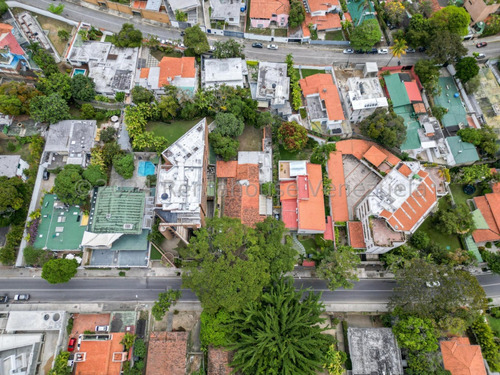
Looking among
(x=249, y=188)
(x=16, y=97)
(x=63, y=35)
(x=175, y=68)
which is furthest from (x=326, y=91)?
(x=16, y=97)

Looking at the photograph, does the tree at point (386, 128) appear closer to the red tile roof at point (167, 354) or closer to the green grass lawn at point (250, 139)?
the green grass lawn at point (250, 139)

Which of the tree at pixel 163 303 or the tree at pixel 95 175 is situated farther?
the tree at pixel 95 175

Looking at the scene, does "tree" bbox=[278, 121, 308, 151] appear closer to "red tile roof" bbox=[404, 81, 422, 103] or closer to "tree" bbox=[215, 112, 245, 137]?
"tree" bbox=[215, 112, 245, 137]

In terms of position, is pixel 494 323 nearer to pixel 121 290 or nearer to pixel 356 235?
pixel 356 235

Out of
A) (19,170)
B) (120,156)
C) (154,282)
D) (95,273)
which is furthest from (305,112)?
(19,170)

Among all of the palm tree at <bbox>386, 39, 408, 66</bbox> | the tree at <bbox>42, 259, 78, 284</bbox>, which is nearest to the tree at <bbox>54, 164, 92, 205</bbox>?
the tree at <bbox>42, 259, 78, 284</bbox>

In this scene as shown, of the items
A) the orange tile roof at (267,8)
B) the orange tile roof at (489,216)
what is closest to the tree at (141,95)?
the orange tile roof at (267,8)
